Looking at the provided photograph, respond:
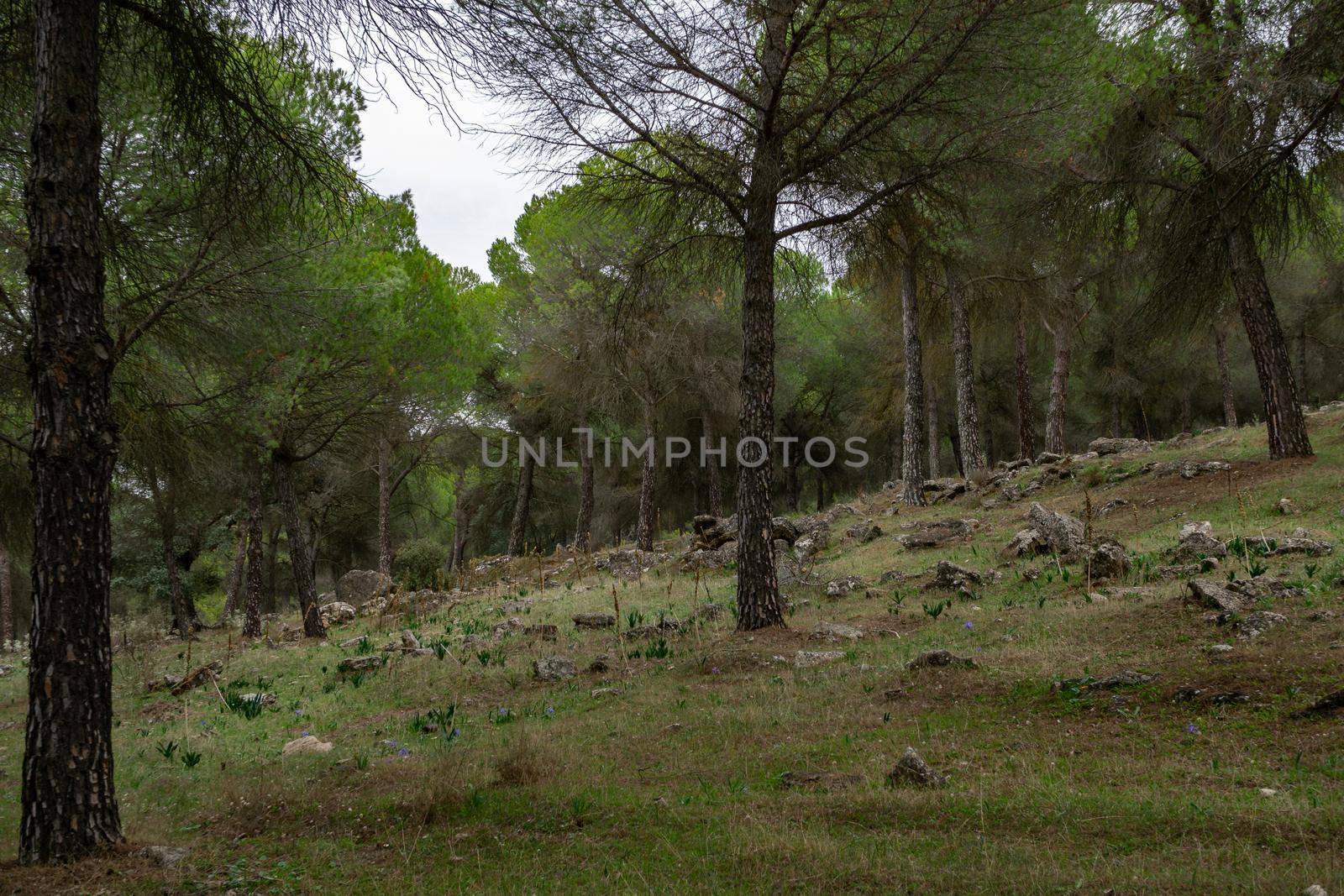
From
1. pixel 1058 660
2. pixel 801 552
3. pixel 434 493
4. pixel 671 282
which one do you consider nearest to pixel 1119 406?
pixel 801 552

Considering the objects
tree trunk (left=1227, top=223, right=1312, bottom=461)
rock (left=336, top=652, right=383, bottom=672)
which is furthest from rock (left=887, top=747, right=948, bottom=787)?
tree trunk (left=1227, top=223, right=1312, bottom=461)

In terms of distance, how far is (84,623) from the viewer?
3689mm

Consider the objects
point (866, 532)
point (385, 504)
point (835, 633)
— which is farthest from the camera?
point (385, 504)

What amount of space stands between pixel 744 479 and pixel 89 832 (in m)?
6.06

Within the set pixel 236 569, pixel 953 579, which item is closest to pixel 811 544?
pixel 953 579

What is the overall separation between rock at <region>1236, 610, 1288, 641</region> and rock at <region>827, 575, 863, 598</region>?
4717 millimetres

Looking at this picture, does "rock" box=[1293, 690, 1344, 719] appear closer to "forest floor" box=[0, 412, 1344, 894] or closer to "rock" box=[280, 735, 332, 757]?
"forest floor" box=[0, 412, 1344, 894]

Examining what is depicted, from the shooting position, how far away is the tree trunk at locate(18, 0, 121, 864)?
3609mm

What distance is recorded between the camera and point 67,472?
3709 mm

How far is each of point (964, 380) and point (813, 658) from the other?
1131 cm

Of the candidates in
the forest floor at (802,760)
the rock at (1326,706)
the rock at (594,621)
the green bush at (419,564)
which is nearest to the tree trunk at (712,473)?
the green bush at (419,564)

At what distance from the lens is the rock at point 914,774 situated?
367cm

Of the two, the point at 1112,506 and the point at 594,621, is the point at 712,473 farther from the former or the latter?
the point at 594,621

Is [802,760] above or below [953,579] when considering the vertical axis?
below
